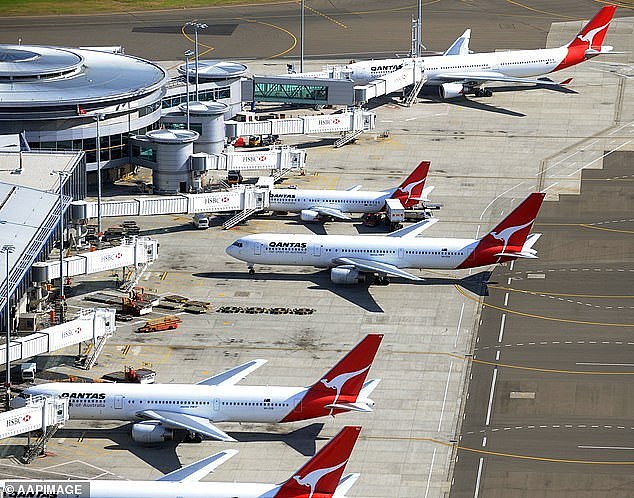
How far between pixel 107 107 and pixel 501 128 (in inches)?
1788

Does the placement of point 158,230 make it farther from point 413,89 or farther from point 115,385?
point 413,89

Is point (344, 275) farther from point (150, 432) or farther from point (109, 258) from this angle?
point (150, 432)

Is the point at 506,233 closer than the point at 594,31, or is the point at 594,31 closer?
the point at 506,233

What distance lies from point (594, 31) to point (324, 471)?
4520 inches

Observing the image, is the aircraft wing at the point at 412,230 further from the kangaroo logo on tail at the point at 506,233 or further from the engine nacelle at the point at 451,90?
the engine nacelle at the point at 451,90

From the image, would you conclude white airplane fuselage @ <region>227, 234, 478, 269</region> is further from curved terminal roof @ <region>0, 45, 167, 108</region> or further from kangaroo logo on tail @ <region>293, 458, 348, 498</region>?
kangaroo logo on tail @ <region>293, 458, 348, 498</region>

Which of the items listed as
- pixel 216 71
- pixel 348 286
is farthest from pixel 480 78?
pixel 348 286

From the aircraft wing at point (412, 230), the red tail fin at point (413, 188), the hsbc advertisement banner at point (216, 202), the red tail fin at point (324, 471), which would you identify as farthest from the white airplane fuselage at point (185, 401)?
the red tail fin at point (413, 188)

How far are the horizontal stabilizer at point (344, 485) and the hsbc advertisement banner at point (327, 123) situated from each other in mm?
79439

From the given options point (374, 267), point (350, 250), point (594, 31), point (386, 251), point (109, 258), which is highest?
point (594, 31)

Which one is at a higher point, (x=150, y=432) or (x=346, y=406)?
(x=346, y=406)

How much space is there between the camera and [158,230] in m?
128

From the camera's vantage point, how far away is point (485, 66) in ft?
569

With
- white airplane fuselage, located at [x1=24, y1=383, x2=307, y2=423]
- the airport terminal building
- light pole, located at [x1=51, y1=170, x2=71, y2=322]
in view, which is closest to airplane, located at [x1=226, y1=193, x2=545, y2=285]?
light pole, located at [x1=51, y1=170, x2=71, y2=322]
